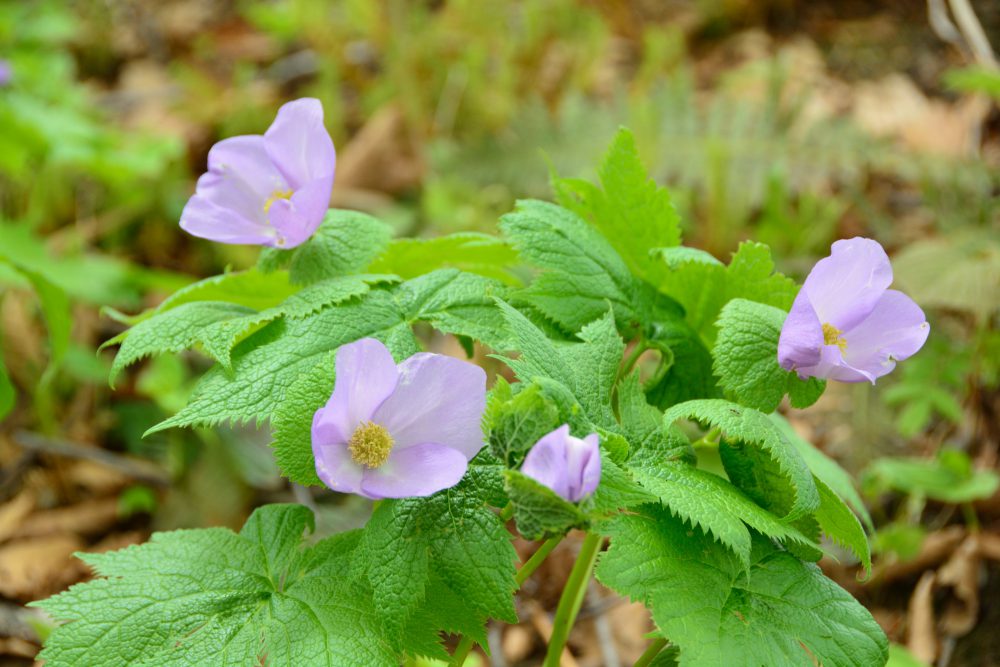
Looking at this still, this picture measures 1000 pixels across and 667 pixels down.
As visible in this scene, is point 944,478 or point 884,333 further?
point 944,478

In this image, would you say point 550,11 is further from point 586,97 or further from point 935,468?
point 935,468

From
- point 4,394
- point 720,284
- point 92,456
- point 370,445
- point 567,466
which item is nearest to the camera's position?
point 567,466

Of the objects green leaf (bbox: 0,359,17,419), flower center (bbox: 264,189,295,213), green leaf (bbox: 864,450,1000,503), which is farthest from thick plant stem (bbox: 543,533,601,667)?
green leaf (bbox: 864,450,1000,503)

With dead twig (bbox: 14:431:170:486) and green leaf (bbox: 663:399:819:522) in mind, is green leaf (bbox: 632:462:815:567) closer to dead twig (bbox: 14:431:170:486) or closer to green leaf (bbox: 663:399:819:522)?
green leaf (bbox: 663:399:819:522)

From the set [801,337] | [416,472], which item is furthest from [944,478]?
[416,472]

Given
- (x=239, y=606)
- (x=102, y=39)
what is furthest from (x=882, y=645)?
(x=102, y=39)

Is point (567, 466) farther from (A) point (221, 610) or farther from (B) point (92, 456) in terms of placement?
(B) point (92, 456)

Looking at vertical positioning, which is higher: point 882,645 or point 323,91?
point 882,645
